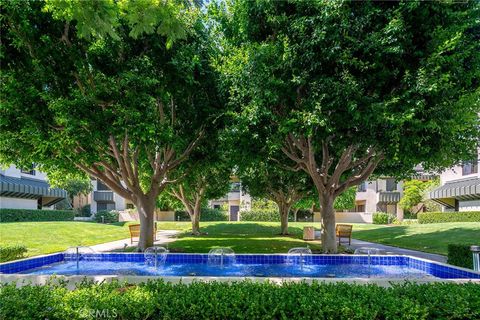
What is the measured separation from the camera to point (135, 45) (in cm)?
1233

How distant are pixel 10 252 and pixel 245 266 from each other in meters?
8.64

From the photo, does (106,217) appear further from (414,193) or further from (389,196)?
(414,193)

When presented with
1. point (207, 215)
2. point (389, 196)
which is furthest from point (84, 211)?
point (389, 196)

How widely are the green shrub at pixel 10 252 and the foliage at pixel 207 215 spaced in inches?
1449

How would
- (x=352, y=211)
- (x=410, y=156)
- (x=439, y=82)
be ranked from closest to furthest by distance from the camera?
(x=439, y=82)
(x=410, y=156)
(x=352, y=211)

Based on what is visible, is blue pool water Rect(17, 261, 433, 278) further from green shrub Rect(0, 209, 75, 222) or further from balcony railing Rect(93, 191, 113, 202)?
balcony railing Rect(93, 191, 113, 202)

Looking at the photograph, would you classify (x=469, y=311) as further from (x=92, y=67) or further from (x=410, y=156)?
(x=92, y=67)

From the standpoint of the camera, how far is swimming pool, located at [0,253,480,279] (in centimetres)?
1131

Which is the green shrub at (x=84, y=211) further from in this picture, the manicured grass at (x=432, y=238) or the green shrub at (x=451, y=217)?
the green shrub at (x=451, y=217)

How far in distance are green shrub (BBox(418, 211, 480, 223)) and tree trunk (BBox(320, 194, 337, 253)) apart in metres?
20.4

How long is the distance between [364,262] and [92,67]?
11.9 meters

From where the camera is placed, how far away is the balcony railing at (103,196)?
5288cm

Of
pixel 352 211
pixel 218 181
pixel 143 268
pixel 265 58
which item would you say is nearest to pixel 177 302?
pixel 143 268

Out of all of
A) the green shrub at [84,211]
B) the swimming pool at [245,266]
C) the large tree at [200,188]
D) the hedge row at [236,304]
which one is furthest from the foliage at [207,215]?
the hedge row at [236,304]
